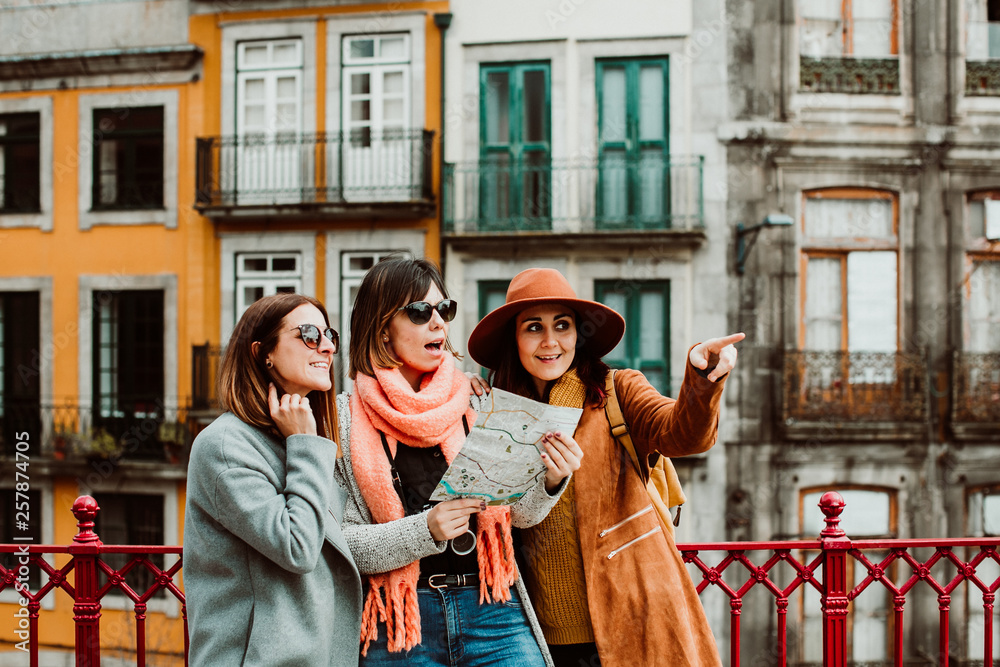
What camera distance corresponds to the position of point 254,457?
6.93 ft

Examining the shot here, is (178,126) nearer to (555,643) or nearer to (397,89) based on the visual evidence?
(397,89)

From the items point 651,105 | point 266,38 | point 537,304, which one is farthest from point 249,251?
point 537,304

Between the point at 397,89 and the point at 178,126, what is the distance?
370cm

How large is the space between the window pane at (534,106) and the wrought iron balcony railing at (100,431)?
22.9ft

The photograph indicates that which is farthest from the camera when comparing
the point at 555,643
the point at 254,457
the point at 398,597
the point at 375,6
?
the point at 375,6

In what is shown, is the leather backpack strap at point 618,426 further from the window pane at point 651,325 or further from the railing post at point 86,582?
the window pane at point 651,325

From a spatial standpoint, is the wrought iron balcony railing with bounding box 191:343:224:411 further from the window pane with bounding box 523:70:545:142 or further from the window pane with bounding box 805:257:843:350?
the window pane with bounding box 805:257:843:350

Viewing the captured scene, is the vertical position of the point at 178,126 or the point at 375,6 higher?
the point at 375,6

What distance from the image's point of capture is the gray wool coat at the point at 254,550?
2.02 meters

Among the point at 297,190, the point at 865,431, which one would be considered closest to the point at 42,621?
the point at 297,190

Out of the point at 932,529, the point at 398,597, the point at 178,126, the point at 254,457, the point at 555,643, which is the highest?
the point at 178,126

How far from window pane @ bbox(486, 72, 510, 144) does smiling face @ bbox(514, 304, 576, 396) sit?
34.5ft

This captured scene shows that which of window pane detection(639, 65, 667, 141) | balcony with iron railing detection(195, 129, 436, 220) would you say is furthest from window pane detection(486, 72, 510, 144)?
window pane detection(639, 65, 667, 141)

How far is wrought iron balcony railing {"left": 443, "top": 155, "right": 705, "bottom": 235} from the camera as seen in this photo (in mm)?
12156
